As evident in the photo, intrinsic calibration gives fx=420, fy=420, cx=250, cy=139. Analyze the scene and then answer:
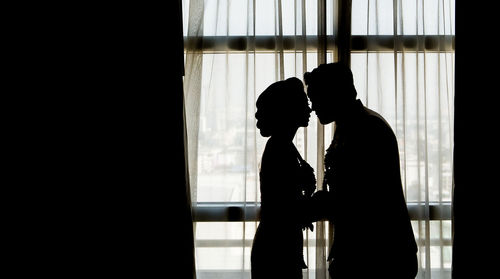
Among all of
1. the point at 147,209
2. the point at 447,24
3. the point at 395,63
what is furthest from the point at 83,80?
the point at 447,24

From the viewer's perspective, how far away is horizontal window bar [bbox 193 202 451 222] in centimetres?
201

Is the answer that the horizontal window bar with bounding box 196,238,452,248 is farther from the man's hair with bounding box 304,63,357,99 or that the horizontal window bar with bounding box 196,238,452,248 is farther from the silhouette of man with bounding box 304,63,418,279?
the man's hair with bounding box 304,63,357,99

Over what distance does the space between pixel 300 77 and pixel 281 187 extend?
2.91 feet

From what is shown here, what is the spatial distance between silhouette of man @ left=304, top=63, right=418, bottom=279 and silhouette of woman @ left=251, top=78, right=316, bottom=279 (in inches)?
3.8

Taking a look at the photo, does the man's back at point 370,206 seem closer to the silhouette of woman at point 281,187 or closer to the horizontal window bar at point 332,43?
the silhouette of woman at point 281,187

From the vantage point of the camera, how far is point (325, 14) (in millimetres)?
1969

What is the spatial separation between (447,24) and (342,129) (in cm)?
107

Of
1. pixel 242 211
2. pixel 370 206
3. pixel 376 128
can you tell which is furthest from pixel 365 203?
pixel 242 211

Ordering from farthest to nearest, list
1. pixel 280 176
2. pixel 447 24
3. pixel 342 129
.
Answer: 1. pixel 447 24
2. pixel 342 129
3. pixel 280 176

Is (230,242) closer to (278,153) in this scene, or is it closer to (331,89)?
(278,153)

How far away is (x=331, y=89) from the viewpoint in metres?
1.34

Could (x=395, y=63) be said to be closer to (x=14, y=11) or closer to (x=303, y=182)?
(x=303, y=182)

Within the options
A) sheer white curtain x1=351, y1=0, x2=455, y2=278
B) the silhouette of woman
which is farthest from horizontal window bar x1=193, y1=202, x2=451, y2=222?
the silhouette of woman

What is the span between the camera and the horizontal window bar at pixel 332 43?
2.00 meters
